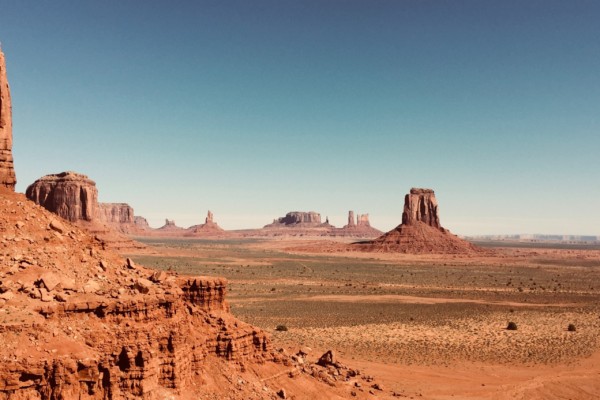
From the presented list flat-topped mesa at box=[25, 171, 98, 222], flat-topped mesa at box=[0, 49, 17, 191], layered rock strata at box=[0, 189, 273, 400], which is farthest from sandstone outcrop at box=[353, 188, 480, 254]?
flat-topped mesa at box=[0, 49, 17, 191]

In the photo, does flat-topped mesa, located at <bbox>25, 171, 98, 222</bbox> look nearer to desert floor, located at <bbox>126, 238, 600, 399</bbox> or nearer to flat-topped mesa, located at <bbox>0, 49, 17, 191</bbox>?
desert floor, located at <bbox>126, 238, 600, 399</bbox>

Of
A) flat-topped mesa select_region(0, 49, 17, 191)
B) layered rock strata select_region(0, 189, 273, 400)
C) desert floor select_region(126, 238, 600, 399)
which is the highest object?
flat-topped mesa select_region(0, 49, 17, 191)

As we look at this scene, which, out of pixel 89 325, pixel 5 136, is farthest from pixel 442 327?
pixel 5 136

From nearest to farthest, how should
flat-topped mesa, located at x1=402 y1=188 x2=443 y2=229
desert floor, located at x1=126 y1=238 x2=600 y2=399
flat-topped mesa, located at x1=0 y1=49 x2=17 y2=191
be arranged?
1. flat-topped mesa, located at x1=0 y1=49 x2=17 y2=191
2. desert floor, located at x1=126 y1=238 x2=600 y2=399
3. flat-topped mesa, located at x1=402 y1=188 x2=443 y2=229

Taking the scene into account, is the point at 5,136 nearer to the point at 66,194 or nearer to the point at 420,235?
the point at 66,194

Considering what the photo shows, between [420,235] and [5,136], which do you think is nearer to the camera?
[5,136]

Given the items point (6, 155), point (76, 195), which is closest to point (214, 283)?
point (6, 155)

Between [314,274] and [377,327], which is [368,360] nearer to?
[377,327]
